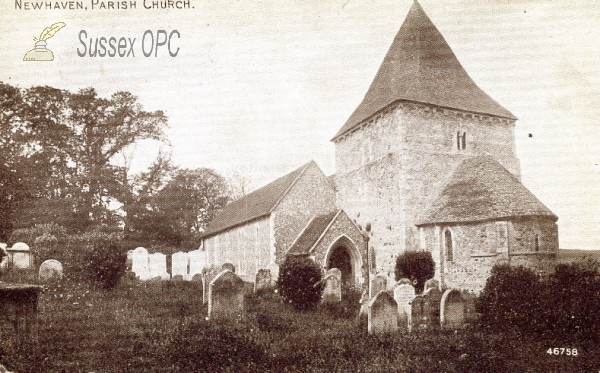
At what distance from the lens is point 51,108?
1328cm

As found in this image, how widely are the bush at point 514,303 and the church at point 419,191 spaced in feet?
16.1

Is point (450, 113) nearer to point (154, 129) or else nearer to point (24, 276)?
point (154, 129)

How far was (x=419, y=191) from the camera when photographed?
18.2 m

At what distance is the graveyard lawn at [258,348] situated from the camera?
6.74 metres

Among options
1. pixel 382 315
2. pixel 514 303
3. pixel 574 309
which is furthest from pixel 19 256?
pixel 574 309

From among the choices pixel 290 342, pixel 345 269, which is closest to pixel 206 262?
pixel 345 269

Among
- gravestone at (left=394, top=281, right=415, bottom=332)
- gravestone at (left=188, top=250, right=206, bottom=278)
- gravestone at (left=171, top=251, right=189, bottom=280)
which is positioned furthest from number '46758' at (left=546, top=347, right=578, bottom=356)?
gravestone at (left=188, top=250, right=206, bottom=278)

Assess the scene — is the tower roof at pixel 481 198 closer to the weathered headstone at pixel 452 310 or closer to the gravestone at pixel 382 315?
the weathered headstone at pixel 452 310

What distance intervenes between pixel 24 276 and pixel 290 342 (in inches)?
431

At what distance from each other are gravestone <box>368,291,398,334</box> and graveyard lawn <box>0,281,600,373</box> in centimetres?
33

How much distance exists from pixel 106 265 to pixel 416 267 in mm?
11514

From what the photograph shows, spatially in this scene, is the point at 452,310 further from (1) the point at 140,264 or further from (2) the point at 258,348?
(1) the point at 140,264

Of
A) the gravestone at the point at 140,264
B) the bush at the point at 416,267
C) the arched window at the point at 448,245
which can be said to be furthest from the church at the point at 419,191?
the gravestone at the point at 140,264

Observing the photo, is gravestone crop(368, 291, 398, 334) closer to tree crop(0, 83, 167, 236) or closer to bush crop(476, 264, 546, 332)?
bush crop(476, 264, 546, 332)
